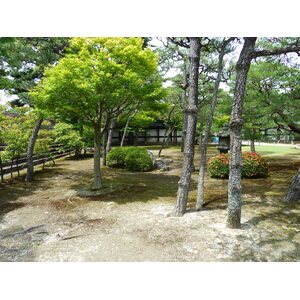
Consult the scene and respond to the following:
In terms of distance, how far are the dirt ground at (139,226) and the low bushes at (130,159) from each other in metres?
3.39

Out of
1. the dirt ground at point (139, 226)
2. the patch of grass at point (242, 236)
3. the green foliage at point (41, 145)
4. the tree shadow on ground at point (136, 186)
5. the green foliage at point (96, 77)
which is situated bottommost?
the tree shadow on ground at point (136, 186)

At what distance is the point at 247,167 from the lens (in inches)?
335

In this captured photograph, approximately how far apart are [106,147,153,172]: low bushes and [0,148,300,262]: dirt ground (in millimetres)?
3394

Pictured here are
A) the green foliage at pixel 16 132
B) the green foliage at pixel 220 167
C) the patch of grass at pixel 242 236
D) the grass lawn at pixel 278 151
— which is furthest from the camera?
the grass lawn at pixel 278 151

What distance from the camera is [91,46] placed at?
6406 millimetres

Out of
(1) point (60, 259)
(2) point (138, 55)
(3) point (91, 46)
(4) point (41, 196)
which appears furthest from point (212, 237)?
(3) point (91, 46)

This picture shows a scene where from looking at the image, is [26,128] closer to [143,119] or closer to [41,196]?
[41,196]

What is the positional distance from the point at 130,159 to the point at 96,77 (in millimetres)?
6130

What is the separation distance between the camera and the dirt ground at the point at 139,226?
11.0 ft

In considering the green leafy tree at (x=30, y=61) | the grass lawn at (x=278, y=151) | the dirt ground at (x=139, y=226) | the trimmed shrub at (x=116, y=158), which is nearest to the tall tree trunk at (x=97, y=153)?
the dirt ground at (x=139, y=226)

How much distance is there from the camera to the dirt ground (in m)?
3.35

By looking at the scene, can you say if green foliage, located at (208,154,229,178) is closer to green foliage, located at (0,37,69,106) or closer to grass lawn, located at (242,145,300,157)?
green foliage, located at (0,37,69,106)

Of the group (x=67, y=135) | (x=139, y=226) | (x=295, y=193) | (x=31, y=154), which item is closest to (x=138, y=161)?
(x=31, y=154)

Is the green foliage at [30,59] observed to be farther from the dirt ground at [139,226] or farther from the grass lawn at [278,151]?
the grass lawn at [278,151]
